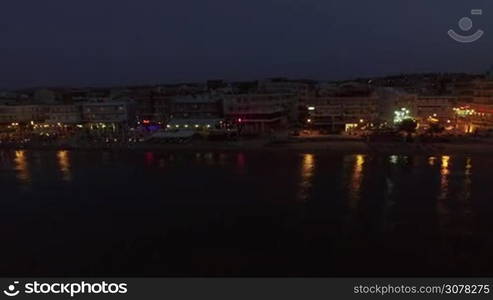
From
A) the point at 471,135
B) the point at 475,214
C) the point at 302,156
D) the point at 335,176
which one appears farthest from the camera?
the point at 471,135

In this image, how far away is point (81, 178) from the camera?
16.2 metres

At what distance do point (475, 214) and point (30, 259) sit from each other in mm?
8855

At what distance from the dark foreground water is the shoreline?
1.16m

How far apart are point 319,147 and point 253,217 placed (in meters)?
9.82

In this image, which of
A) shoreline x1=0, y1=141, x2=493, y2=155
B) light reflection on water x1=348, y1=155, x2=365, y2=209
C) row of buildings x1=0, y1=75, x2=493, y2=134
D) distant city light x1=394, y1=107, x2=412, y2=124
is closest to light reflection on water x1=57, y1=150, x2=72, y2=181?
shoreline x1=0, y1=141, x2=493, y2=155

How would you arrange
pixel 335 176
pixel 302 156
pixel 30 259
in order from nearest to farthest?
pixel 30 259 → pixel 335 176 → pixel 302 156

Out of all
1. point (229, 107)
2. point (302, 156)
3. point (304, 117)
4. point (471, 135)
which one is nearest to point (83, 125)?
point (229, 107)

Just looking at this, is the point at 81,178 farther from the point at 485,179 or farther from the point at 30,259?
the point at 485,179

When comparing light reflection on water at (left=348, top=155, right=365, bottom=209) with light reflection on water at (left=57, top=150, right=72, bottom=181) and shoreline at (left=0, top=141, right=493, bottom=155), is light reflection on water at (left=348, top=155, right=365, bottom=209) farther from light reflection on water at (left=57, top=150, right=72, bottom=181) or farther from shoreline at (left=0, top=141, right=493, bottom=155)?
light reflection on water at (left=57, top=150, right=72, bottom=181)

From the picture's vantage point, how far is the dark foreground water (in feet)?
27.0

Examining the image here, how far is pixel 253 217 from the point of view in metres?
11.1

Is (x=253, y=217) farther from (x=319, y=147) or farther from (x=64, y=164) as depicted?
(x=64, y=164)

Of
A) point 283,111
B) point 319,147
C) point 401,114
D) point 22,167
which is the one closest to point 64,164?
point 22,167

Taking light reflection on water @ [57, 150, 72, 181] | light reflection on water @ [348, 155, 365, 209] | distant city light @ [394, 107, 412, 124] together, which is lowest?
light reflection on water @ [348, 155, 365, 209]
